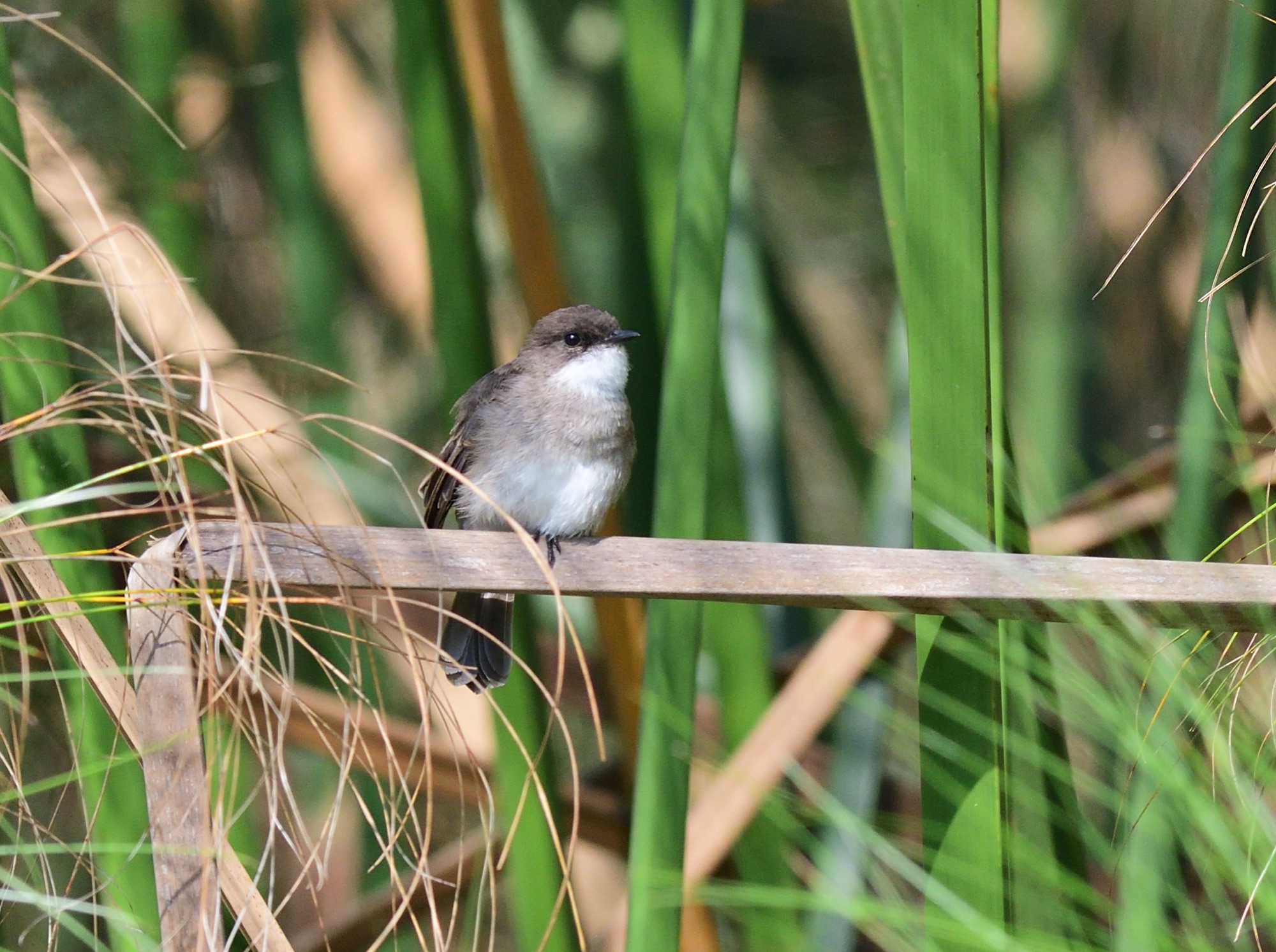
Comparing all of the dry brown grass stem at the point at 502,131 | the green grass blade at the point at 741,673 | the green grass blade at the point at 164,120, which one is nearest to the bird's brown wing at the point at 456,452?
the dry brown grass stem at the point at 502,131

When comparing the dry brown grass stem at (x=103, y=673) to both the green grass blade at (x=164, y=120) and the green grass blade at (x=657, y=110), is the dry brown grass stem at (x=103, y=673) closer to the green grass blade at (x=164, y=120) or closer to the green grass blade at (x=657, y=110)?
the green grass blade at (x=657, y=110)

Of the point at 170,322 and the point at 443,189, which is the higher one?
the point at 443,189

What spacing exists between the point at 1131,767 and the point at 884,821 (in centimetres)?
151

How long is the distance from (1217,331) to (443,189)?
1.21m

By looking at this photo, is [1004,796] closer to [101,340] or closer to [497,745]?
[497,745]

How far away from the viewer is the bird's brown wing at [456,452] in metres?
2.51

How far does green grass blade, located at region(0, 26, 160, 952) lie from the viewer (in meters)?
1.59

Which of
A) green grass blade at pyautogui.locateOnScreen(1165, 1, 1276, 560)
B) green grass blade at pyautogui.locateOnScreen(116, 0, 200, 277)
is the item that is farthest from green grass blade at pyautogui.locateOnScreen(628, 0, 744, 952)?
green grass blade at pyautogui.locateOnScreen(116, 0, 200, 277)

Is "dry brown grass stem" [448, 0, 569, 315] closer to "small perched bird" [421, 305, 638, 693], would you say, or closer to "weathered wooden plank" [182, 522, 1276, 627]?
"small perched bird" [421, 305, 638, 693]

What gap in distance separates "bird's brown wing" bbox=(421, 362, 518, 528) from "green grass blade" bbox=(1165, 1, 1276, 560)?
123 cm

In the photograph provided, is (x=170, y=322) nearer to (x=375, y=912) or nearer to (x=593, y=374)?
(x=593, y=374)

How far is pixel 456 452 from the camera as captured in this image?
2.66m

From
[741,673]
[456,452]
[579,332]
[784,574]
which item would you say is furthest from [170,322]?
[784,574]

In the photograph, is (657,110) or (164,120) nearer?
(657,110)
